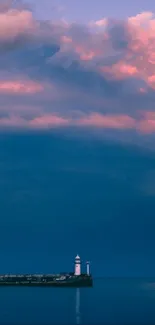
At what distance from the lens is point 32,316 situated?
85125 millimetres

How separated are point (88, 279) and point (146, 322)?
77.7 meters

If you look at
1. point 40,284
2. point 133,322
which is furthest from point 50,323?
point 40,284

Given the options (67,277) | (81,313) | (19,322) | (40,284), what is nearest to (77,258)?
(67,277)

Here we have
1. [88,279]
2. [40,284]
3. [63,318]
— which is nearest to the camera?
[63,318]

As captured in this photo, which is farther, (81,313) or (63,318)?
(81,313)

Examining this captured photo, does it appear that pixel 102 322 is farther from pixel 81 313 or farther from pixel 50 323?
pixel 81 313

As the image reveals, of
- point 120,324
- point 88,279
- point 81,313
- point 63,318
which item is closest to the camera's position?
point 120,324

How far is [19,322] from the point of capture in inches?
2990

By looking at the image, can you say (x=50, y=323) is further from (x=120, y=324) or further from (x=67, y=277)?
(x=67, y=277)

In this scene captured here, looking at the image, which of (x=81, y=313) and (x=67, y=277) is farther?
(x=67, y=277)

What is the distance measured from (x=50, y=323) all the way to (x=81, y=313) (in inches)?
677

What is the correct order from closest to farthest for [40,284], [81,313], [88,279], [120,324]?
[120,324] < [81,313] < [88,279] < [40,284]

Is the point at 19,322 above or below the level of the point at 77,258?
below

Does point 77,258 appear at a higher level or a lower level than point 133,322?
higher
